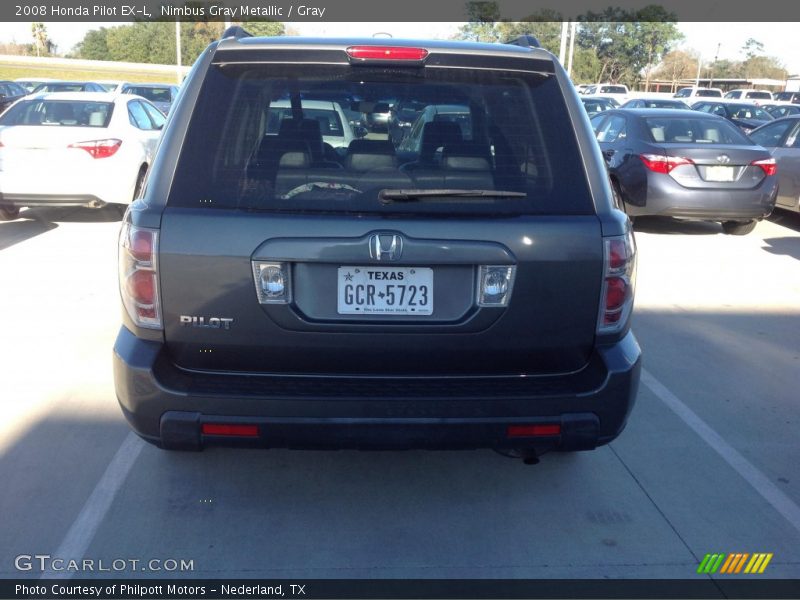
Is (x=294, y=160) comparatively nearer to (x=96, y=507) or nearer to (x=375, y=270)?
(x=375, y=270)

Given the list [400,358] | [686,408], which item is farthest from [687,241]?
[400,358]

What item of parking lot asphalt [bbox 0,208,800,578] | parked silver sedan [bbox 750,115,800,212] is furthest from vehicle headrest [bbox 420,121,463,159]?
parked silver sedan [bbox 750,115,800,212]

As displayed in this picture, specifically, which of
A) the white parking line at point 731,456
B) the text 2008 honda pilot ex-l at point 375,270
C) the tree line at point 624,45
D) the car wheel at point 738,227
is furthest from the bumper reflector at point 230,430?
the tree line at point 624,45

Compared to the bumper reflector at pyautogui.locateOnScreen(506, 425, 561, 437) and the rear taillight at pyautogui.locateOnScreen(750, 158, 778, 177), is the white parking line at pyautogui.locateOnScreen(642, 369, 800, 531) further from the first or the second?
the rear taillight at pyautogui.locateOnScreen(750, 158, 778, 177)

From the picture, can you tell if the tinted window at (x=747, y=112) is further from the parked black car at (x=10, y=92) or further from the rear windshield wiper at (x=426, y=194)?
the rear windshield wiper at (x=426, y=194)

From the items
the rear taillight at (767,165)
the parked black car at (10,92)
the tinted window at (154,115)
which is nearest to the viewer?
the rear taillight at (767,165)

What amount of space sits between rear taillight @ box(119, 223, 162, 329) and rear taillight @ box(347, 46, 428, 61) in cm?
103

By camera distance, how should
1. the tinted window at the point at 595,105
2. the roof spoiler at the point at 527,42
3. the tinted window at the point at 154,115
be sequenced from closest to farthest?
the roof spoiler at the point at 527,42
the tinted window at the point at 154,115
the tinted window at the point at 595,105

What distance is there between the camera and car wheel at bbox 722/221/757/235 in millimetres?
10930

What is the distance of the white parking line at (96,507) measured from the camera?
11.0 feet

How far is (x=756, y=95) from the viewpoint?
39.9 m

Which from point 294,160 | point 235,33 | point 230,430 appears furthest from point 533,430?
point 235,33

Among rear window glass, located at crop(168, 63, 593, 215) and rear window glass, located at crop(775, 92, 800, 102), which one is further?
rear window glass, located at crop(775, 92, 800, 102)

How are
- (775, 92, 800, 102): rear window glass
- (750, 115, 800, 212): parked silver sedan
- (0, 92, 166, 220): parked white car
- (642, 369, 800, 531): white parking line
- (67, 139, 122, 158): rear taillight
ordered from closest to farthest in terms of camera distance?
(642, 369, 800, 531): white parking line, (0, 92, 166, 220): parked white car, (67, 139, 122, 158): rear taillight, (750, 115, 800, 212): parked silver sedan, (775, 92, 800, 102): rear window glass
